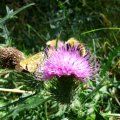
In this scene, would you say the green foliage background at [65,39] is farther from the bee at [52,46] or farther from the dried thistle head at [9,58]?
the bee at [52,46]

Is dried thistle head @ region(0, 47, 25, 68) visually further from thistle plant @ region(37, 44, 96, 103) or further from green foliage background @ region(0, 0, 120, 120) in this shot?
thistle plant @ region(37, 44, 96, 103)

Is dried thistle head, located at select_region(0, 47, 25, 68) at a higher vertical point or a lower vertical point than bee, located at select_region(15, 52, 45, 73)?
higher

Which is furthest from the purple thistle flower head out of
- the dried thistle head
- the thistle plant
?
the dried thistle head

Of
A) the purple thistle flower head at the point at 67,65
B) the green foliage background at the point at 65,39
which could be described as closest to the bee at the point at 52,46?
the purple thistle flower head at the point at 67,65

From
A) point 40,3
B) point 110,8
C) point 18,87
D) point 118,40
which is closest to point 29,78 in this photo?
point 18,87

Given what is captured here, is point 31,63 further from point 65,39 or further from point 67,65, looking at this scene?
point 65,39

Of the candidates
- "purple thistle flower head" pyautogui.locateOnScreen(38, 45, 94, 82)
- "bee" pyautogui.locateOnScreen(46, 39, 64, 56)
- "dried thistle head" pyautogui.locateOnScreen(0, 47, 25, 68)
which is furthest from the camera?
"dried thistle head" pyautogui.locateOnScreen(0, 47, 25, 68)

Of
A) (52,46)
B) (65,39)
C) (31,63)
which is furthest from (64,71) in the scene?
(65,39)
